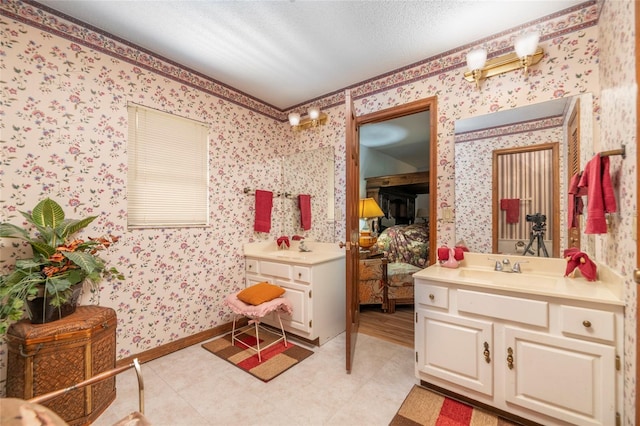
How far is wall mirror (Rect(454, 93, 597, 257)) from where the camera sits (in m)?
1.75

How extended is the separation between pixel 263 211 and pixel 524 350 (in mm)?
2500

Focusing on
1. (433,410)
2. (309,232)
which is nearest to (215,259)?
(309,232)

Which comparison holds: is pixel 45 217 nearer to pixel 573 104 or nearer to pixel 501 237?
pixel 501 237

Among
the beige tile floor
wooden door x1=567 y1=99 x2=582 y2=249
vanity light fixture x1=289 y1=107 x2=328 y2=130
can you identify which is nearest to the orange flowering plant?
the beige tile floor

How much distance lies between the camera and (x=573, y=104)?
1.76 m

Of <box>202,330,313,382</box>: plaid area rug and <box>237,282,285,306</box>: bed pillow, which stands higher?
<box>237,282,285,306</box>: bed pillow

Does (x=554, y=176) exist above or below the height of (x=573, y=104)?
below

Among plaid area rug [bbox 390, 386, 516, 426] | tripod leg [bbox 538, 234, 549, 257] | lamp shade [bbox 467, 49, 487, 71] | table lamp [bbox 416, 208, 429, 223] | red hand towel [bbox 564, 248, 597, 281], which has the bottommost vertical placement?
plaid area rug [bbox 390, 386, 516, 426]

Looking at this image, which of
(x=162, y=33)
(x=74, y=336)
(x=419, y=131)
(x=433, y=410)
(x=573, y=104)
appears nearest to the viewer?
(x=74, y=336)

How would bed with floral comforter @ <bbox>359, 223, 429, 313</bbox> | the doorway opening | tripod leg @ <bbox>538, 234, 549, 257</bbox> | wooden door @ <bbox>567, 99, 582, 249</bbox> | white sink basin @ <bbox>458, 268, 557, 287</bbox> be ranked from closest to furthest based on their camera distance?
white sink basin @ <bbox>458, 268, 557, 287</bbox>, wooden door @ <bbox>567, 99, 582, 249</bbox>, tripod leg @ <bbox>538, 234, 549, 257</bbox>, the doorway opening, bed with floral comforter @ <bbox>359, 223, 429, 313</bbox>

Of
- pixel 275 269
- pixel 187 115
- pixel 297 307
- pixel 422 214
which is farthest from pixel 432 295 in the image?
pixel 422 214

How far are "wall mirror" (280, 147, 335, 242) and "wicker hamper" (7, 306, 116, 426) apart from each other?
2.00m

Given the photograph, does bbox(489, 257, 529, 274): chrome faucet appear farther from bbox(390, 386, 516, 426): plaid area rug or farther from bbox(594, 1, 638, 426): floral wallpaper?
bbox(390, 386, 516, 426): plaid area rug

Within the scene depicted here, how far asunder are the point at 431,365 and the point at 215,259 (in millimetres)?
2095
